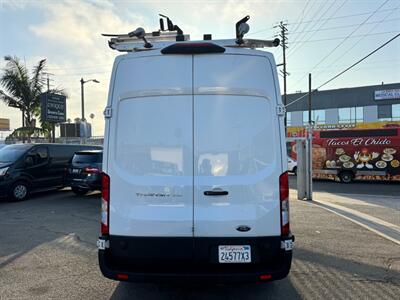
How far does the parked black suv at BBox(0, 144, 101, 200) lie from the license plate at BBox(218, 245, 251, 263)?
960 centimetres

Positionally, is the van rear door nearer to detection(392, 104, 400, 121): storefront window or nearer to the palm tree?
the palm tree

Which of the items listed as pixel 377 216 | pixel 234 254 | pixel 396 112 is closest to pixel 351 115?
pixel 396 112

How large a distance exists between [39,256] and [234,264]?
3583 millimetres

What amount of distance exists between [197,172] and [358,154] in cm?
1956

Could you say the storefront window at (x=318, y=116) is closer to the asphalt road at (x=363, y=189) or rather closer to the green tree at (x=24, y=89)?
the asphalt road at (x=363, y=189)

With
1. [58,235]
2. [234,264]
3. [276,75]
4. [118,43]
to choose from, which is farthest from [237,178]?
[58,235]

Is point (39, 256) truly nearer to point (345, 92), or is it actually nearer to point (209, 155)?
point (209, 155)

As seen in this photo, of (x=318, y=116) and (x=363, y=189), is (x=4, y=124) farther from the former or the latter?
(x=363, y=189)

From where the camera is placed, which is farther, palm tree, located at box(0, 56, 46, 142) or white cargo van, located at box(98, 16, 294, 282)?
palm tree, located at box(0, 56, 46, 142)

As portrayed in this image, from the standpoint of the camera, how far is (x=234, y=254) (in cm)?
361

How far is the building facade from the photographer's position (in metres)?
46.6

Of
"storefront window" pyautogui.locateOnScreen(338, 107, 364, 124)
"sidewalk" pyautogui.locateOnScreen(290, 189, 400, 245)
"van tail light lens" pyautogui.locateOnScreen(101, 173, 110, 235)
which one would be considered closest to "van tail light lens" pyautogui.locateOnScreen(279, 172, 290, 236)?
"van tail light lens" pyautogui.locateOnScreen(101, 173, 110, 235)

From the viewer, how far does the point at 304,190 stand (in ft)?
41.5

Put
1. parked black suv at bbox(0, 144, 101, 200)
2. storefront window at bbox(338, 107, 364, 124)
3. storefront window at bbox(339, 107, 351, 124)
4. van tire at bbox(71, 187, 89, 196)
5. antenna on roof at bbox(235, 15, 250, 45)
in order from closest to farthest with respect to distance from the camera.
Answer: antenna on roof at bbox(235, 15, 250, 45) → parked black suv at bbox(0, 144, 101, 200) → van tire at bbox(71, 187, 89, 196) → storefront window at bbox(338, 107, 364, 124) → storefront window at bbox(339, 107, 351, 124)
